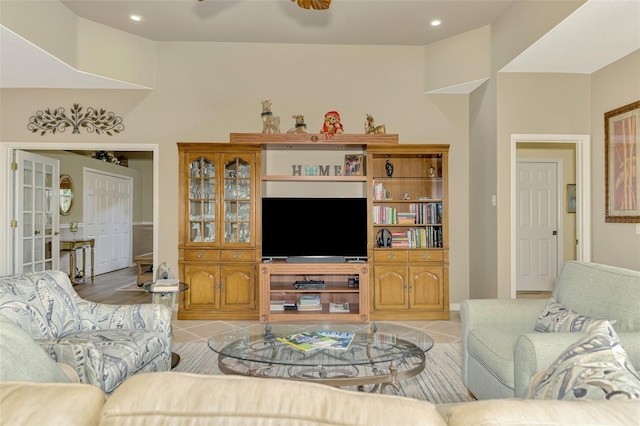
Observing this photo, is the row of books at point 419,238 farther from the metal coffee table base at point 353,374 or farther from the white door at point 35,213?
the white door at point 35,213

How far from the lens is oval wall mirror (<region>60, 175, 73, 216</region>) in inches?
291

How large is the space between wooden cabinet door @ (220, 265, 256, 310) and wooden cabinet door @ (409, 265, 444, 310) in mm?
1799

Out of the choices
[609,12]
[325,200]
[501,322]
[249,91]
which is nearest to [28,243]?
[249,91]

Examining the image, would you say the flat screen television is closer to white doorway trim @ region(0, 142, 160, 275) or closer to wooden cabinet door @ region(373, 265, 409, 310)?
wooden cabinet door @ region(373, 265, 409, 310)

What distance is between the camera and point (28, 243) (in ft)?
17.2

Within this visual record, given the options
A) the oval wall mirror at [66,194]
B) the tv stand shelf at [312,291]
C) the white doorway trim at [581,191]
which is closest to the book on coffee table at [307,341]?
the tv stand shelf at [312,291]

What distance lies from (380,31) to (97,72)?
314 centimetres

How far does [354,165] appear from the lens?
15.3 ft

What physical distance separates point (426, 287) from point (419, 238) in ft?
1.87

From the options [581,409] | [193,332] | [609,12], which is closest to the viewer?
[581,409]

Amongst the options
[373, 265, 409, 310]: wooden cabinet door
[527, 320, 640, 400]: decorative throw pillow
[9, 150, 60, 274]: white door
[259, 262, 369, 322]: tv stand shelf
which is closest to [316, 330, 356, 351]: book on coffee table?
[527, 320, 640, 400]: decorative throw pillow

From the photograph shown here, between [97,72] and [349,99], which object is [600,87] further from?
[97,72]

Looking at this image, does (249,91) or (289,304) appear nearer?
(289,304)

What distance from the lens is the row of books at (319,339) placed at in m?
2.38
